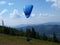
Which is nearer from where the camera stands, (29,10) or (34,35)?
(29,10)

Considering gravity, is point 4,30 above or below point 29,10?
below

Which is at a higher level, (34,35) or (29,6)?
(29,6)

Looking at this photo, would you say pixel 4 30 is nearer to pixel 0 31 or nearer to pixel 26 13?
pixel 0 31

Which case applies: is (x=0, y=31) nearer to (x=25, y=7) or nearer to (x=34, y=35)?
(x=34, y=35)

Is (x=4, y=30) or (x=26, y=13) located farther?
(x=4, y=30)

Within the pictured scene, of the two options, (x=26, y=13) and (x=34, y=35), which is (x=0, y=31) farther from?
(x=26, y=13)

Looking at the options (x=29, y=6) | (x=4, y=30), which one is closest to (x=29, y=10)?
(x=29, y=6)

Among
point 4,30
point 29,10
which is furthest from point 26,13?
point 4,30
